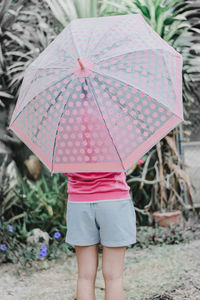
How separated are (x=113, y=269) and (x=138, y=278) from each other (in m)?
1.30

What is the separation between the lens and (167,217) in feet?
15.3

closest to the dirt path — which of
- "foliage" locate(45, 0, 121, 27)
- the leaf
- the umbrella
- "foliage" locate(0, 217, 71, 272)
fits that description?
"foliage" locate(0, 217, 71, 272)

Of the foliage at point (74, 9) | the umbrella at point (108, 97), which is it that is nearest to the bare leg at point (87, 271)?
the umbrella at point (108, 97)

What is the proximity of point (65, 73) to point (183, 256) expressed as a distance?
2.42 metres

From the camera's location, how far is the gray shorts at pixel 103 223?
219 cm

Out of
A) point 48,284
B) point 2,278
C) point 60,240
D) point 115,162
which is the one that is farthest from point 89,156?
point 60,240

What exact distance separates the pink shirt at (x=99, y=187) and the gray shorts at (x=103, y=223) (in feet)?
0.09

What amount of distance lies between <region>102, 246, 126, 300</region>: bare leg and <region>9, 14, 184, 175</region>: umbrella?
1.49 feet

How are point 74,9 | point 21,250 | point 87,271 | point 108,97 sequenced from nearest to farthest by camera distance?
point 108,97
point 87,271
point 21,250
point 74,9

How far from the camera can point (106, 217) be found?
2188mm

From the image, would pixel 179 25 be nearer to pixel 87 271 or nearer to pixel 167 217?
pixel 167 217

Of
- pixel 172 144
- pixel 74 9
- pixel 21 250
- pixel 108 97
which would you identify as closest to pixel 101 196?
pixel 108 97

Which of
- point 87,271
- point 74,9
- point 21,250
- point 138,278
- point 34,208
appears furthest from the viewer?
point 74,9

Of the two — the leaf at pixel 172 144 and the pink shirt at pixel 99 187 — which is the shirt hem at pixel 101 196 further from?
the leaf at pixel 172 144
